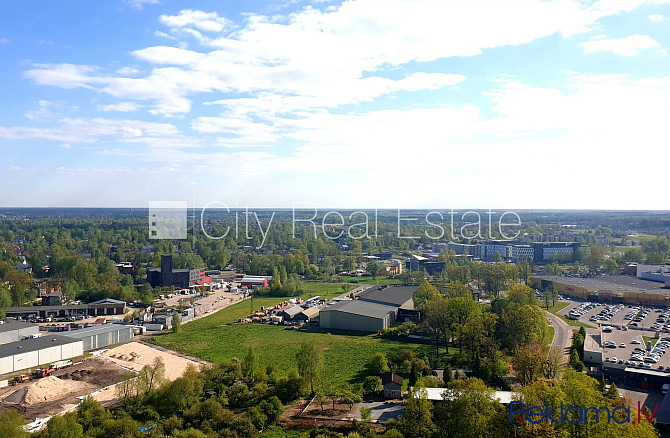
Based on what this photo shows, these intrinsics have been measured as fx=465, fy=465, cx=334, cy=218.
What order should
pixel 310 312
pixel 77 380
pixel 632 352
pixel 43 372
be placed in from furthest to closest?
pixel 310 312 → pixel 632 352 → pixel 43 372 → pixel 77 380

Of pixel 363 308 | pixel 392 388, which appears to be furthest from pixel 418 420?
pixel 363 308

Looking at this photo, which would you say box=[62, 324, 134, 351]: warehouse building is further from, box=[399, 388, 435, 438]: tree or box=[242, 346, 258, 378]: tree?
box=[399, 388, 435, 438]: tree

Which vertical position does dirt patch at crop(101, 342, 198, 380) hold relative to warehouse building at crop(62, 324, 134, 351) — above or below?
below

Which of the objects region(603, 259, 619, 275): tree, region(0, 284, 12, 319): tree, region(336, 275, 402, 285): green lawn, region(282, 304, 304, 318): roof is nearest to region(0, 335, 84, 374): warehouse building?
region(0, 284, 12, 319): tree

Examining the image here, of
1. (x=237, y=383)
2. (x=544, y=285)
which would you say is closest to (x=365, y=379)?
(x=237, y=383)

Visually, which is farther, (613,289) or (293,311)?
(613,289)

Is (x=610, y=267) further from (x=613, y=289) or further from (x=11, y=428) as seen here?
(x=11, y=428)

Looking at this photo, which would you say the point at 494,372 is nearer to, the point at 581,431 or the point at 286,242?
the point at 581,431
